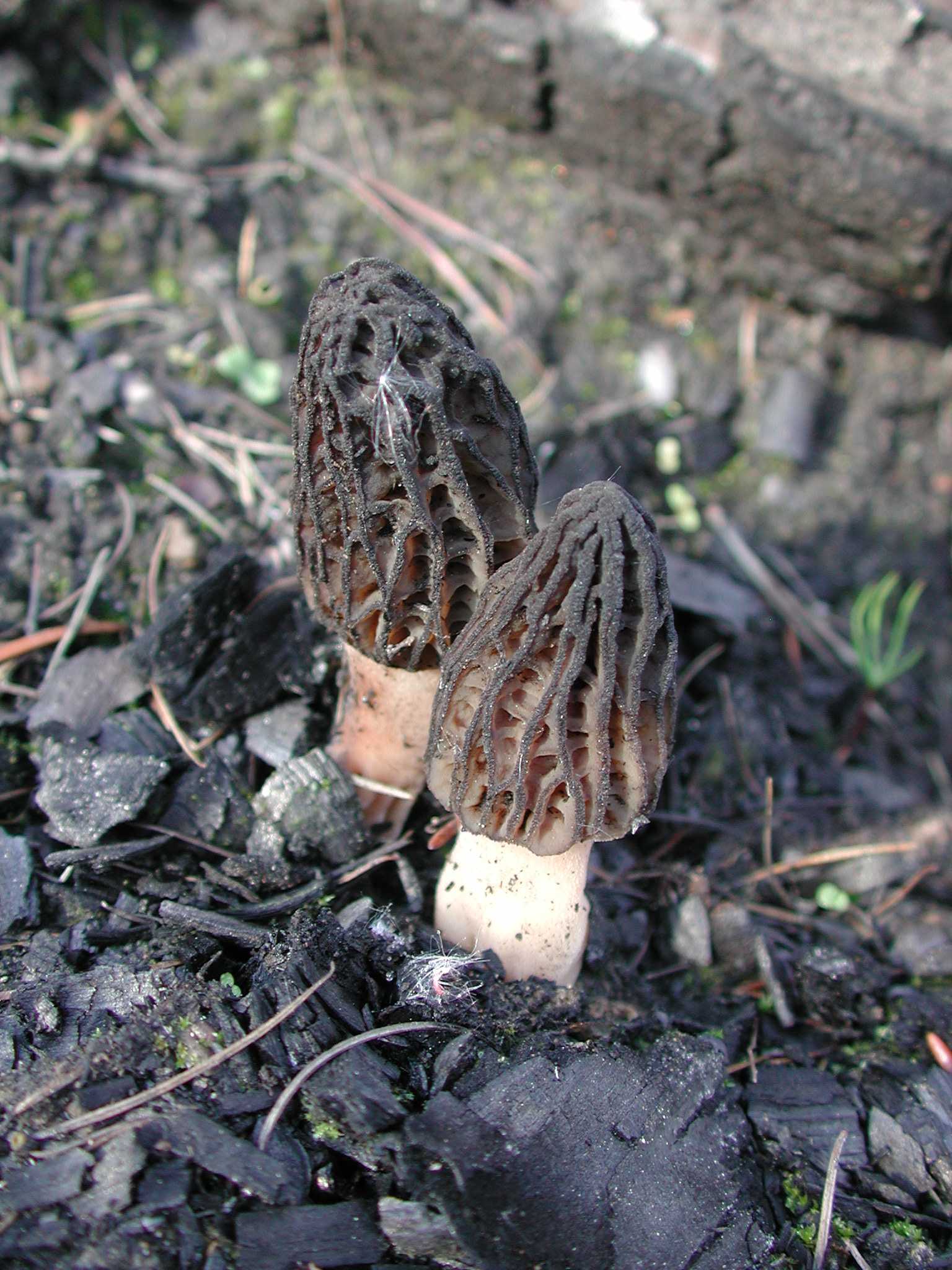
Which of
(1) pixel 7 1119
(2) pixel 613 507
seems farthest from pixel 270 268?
(1) pixel 7 1119

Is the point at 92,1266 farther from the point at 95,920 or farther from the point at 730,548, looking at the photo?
the point at 730,548

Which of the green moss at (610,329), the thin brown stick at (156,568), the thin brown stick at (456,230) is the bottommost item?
the thin brown stick at (156,568)

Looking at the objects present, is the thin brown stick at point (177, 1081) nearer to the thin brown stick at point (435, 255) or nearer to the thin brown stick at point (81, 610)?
the thin brown stick at point (81, 610)

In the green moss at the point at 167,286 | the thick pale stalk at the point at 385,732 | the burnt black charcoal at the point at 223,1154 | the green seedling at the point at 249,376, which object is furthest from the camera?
the green moss at the point at 167,286

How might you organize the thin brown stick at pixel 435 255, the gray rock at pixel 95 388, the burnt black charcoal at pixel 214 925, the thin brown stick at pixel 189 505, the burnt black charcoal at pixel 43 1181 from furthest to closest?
1. the thin brown stick at pixel 435 255
2. the gray rock at pixel 95 388
3. the thin brown stick at pixel 189 505
4. the burnt black charcoal at pixel 214 925
5. the burnt black charcoal at pixel 43 1181

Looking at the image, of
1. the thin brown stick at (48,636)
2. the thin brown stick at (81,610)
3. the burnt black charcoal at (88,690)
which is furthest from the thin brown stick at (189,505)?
the burnt black charcoal at (88,690)

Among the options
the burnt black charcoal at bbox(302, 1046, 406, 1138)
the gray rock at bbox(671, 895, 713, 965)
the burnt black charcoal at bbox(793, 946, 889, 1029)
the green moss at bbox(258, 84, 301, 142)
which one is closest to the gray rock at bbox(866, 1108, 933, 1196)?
the burnt black charcoal at bbox(793, 946, 889, 1029)

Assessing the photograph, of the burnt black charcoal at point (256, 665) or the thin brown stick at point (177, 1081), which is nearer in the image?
the thin brown stick at point (177, 1081)
